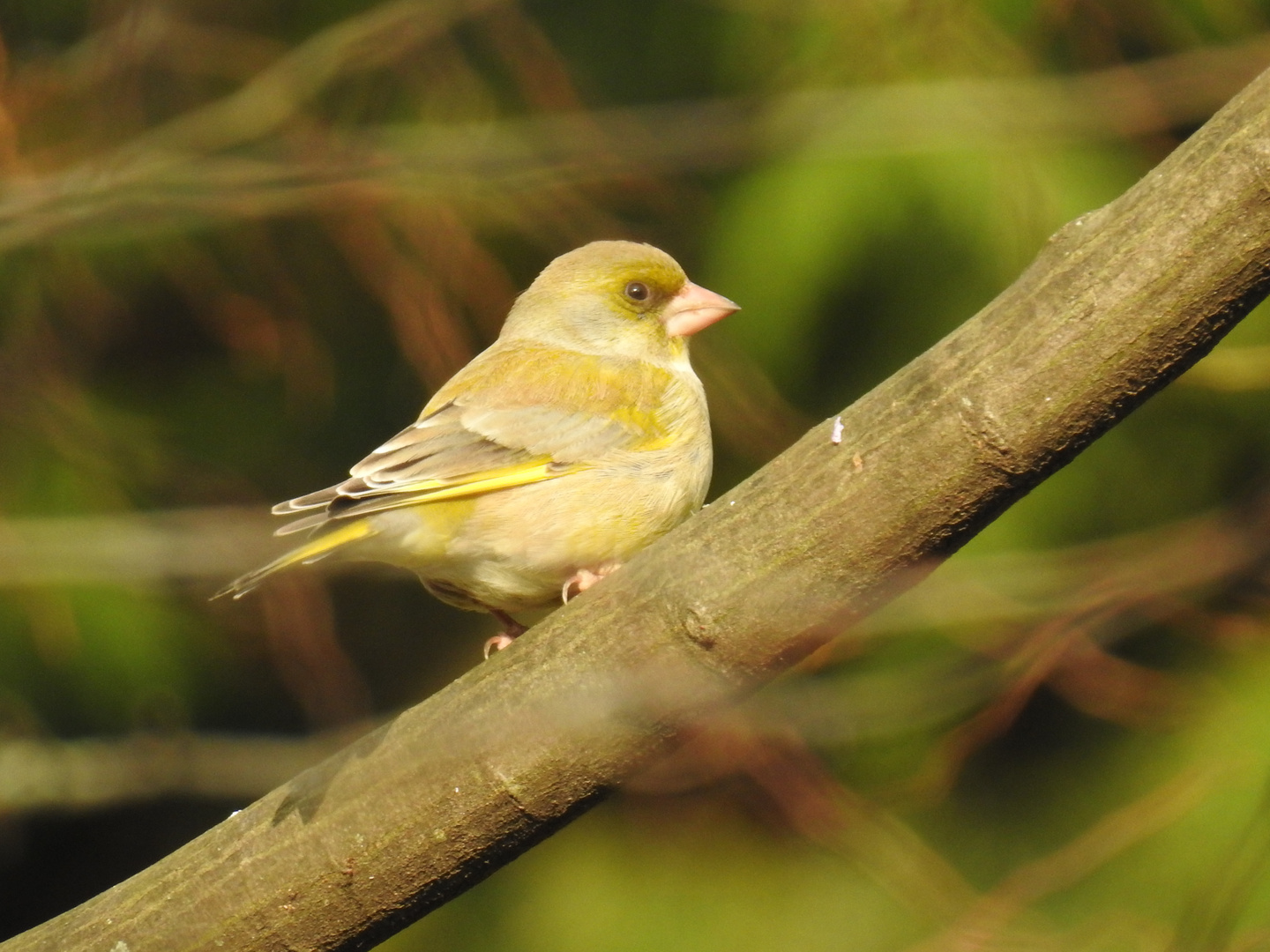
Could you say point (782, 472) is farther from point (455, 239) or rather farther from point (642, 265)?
point (455, 239)

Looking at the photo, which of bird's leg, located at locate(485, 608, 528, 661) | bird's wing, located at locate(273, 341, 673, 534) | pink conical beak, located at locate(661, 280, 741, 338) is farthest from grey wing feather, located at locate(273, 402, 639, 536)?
pink conical beak, located at locate(661, 280, 741, 338)

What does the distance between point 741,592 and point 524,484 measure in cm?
111

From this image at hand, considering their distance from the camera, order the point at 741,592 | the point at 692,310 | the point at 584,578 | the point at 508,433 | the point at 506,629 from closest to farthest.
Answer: the point at 741,592, the point at 584,578, the point at 508,433, the point at 506,629, the point at 692,310

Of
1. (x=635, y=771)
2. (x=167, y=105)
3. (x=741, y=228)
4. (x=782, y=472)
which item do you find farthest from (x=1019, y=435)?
(x=167, y=105)

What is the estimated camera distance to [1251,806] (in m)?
3.68

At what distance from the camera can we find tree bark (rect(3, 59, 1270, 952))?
1.98m

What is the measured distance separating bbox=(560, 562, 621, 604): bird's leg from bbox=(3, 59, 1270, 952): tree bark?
0.71 m

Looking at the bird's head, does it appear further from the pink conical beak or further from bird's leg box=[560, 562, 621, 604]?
bird's leg box=[560, 562, 621, 604]

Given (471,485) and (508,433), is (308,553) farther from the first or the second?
(508,433)

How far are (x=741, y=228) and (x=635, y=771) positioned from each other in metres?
2.69

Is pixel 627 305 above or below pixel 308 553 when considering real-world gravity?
above

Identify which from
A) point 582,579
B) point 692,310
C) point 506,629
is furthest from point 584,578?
point 692,310

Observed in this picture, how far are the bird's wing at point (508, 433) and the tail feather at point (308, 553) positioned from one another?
5 centimetres

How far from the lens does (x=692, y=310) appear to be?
152 inches
